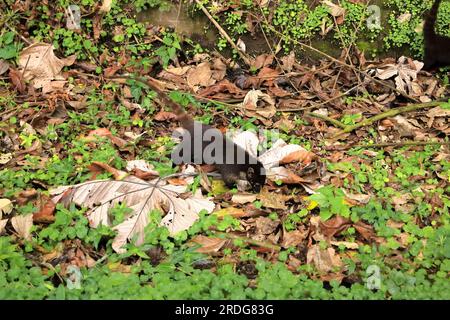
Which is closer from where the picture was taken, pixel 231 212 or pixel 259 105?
pixel 231 212

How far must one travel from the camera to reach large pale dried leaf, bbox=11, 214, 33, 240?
4.17 meters

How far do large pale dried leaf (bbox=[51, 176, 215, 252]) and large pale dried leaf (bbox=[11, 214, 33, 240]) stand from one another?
10.8 inches

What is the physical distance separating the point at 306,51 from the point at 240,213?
2.52 metres

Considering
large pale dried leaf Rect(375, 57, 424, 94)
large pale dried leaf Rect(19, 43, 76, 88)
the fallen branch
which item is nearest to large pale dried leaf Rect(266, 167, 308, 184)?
the fallen branch

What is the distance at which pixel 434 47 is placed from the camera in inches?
210

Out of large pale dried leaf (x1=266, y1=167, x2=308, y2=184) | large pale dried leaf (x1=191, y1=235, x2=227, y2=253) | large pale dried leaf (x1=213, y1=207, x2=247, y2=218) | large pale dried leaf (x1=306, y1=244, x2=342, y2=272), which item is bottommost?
large pale dried leaf (x1=306, y1=244, x2=342, y2=272)

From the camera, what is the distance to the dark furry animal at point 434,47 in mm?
5133

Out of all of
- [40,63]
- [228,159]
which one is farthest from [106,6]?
[228,159]

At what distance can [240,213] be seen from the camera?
450 centimetres

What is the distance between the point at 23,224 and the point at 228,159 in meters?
1.85

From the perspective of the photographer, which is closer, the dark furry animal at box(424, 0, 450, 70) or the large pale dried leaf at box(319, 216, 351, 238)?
the large pale dried leaf at box(319, 216, 351, 238)

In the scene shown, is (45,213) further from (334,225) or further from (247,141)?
(334,225)

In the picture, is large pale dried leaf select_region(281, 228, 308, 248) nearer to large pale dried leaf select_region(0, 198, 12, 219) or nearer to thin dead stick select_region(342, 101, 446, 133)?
thin dead stick select_region(342, 101, 446, 133)

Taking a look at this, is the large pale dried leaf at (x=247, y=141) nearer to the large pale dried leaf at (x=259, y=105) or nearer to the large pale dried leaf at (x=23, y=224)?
the large pale dried leaf at (x=259, y=105)
